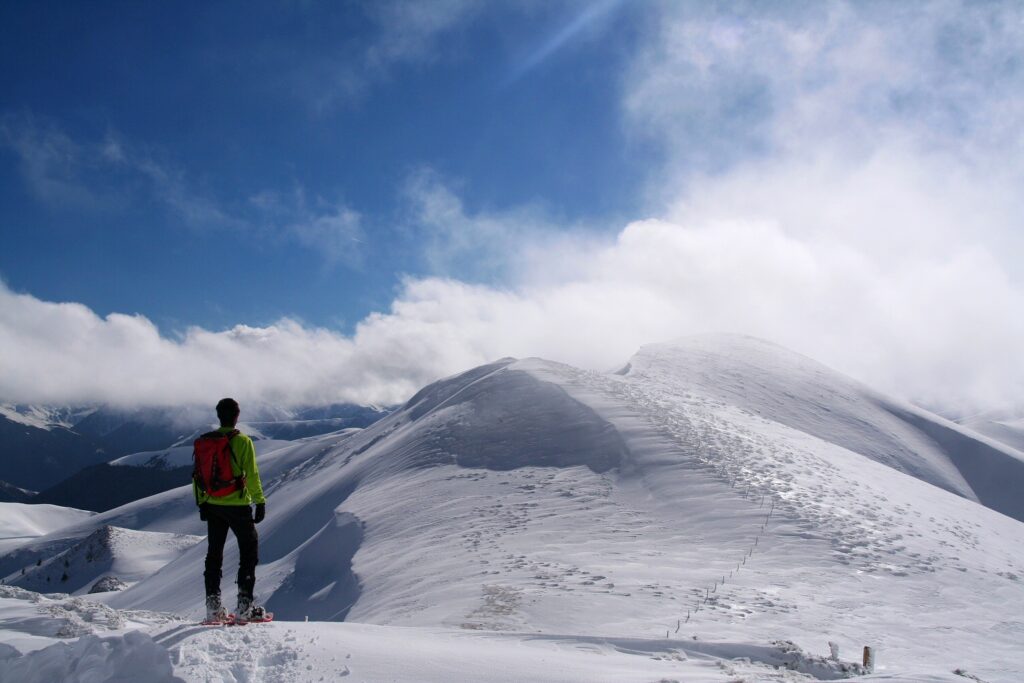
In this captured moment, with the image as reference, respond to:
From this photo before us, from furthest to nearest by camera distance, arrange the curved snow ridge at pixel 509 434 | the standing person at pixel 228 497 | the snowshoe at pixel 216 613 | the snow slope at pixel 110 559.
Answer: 1. the snow slope at pixel 110 559
2. the curved snow ridge at pixel 509 434
3. the standing person at pixel 228 497
4. the snowshoe at pixel 216 613

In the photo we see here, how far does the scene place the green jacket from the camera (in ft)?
24.7

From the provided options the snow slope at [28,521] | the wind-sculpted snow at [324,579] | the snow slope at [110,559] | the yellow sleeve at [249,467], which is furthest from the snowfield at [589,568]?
the snow slope at [28,521]

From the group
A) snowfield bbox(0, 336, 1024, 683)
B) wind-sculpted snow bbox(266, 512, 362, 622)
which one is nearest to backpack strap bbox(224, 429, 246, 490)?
A: snowfield bbox(0, 336, 1024, 683)

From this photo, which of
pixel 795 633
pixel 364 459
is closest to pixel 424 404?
pixel 364 459

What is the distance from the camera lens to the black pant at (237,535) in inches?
298

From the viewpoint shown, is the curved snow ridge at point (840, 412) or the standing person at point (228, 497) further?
the curved snow ridge at point (840, 412)

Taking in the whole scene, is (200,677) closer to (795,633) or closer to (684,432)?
(795,633)

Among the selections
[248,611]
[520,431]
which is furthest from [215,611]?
[520,431]

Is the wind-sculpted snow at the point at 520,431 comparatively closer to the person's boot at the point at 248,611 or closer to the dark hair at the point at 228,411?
the person's boot at the point at 248,611

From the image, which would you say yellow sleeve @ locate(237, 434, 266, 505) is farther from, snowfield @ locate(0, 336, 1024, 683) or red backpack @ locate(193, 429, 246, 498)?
snowfield @ locate(0, 336, 1024, 683)

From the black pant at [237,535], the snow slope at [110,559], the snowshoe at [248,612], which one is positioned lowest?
the snow slope at [110,559]

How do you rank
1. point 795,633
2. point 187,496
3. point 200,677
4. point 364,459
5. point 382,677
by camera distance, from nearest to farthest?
point 200,677 < point 382,677 < point 795,633 < point 364,459 < point 187,496

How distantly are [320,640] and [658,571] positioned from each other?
27.2ft

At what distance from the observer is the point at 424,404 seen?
1868 inches
